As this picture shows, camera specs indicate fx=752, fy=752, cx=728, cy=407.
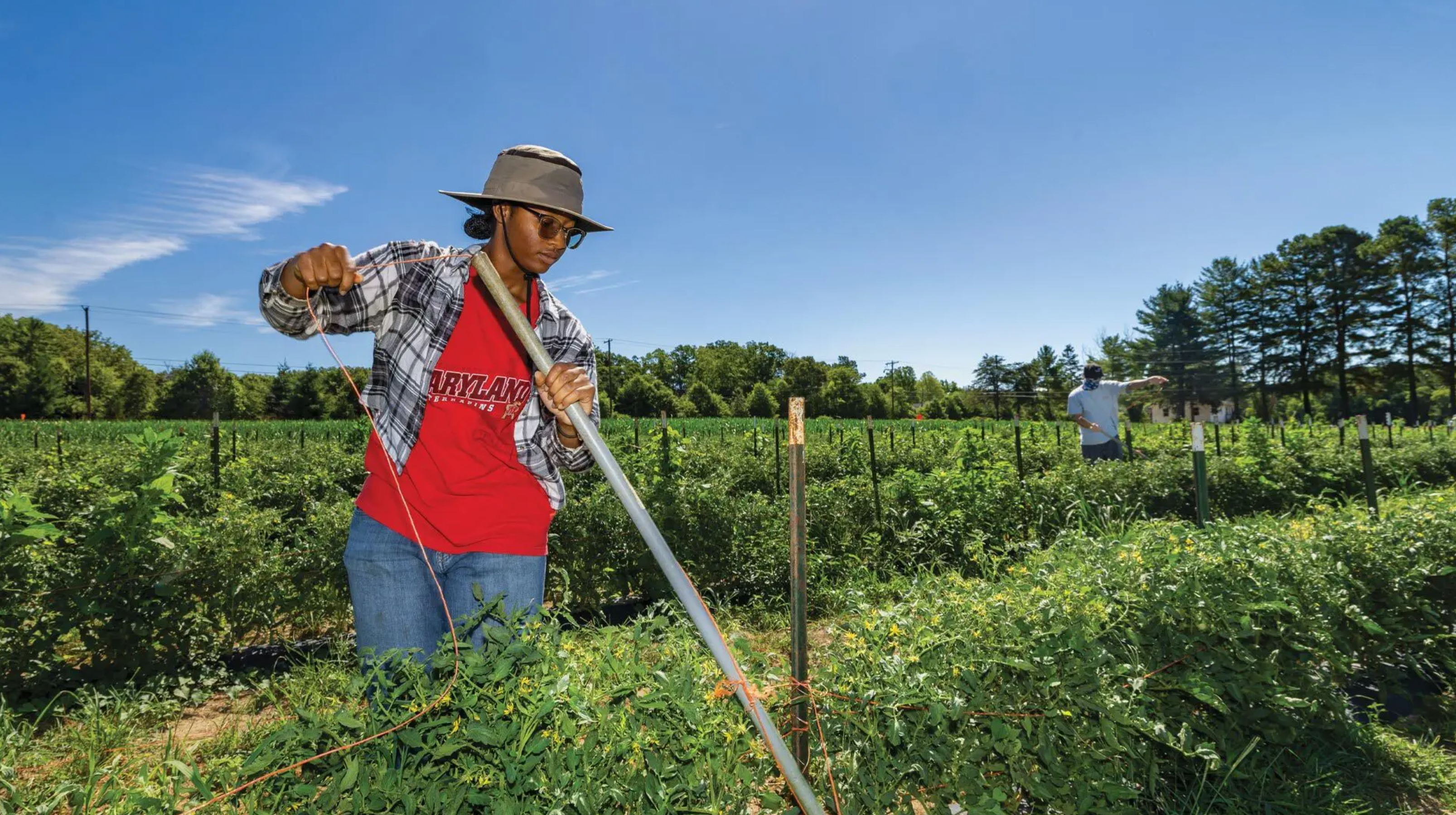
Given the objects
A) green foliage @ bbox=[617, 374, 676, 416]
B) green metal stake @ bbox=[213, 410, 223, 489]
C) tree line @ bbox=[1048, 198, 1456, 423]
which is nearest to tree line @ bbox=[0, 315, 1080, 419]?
green foliage @ bbox=[617, 374, 676, 416]

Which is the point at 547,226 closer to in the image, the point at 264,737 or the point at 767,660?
the point at 767,660

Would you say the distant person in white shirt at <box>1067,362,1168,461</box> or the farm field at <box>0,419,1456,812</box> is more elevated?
the distant person in white shirt at <box>1067,362,1168,461</box>

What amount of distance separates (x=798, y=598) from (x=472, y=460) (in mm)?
909

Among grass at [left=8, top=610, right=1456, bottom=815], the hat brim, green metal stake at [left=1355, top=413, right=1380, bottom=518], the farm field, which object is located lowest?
grass at [left=8, top=610, right=1456, bottom=815]

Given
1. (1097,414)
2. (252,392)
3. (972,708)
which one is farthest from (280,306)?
(252,392)

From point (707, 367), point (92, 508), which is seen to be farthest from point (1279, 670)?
point (707, 367)

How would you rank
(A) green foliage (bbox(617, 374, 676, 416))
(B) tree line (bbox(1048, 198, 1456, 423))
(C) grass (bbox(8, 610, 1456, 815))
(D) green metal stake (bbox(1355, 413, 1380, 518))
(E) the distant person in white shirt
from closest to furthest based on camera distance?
(C) grass (bbox(8, 610, 1456, 815)) → (D) green metal stake (bbox(1355, 413, 1380, 518)) → (E) the distant person in white shirt → (B) tree line (bbox(1048, 198, 1456, 423)) → (A) green foliage (bbox(617, 374, 676, 416))

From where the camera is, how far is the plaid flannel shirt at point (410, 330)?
1.82 meters

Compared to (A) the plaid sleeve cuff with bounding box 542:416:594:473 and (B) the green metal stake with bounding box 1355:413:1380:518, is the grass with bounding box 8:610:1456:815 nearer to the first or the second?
(A) the plaid sleeve cuff with bounding box 542:416:594:473

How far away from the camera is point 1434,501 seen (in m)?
4.38

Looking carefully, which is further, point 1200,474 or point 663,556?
point 1200,474

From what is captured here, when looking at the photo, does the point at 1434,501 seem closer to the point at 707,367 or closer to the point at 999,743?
the point at 999,743

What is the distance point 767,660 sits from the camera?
6.36 ft

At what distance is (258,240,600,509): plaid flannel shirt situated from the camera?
1.82 metres
